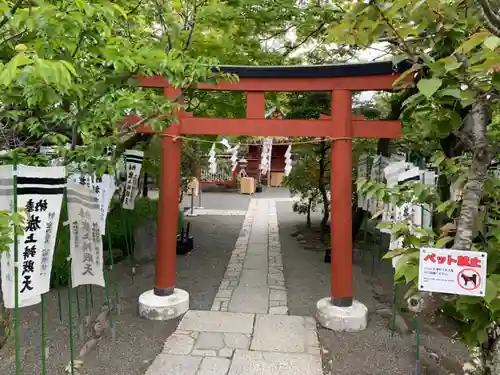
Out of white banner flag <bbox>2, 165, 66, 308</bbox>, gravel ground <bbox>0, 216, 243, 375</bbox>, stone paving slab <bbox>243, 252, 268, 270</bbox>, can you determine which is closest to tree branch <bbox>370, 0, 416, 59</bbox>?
white banner flag <bbox>2, 165, 66, 308</bbox>

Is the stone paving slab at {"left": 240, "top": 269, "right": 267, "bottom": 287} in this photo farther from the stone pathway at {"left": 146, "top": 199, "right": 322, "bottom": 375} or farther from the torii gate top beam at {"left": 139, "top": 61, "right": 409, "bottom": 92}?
the torii gate top beam at {"left": 139, "top": 61, "right": 409, "bottom": 92}

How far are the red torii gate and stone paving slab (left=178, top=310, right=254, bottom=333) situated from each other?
62cm

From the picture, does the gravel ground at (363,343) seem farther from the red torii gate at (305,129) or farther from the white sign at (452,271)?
the white sign at (452,271)

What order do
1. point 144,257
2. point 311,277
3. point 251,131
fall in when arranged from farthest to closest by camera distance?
point 144,257
point 311,277
point 251,131

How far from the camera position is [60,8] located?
2479 mm

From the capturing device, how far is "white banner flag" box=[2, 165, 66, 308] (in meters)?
3.13

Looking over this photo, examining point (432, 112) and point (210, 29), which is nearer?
point (432, 112)

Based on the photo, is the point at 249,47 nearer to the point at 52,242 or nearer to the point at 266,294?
the point at 266,294

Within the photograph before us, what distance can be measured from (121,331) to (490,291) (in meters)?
4.25

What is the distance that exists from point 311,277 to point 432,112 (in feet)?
17.8

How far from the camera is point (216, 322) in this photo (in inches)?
210

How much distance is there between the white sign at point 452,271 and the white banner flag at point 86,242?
3.49 metres

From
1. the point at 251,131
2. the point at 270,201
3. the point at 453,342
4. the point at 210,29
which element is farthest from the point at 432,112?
the point at 270,201

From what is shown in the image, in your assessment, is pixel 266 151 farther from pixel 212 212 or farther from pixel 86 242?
pixel 212 212
